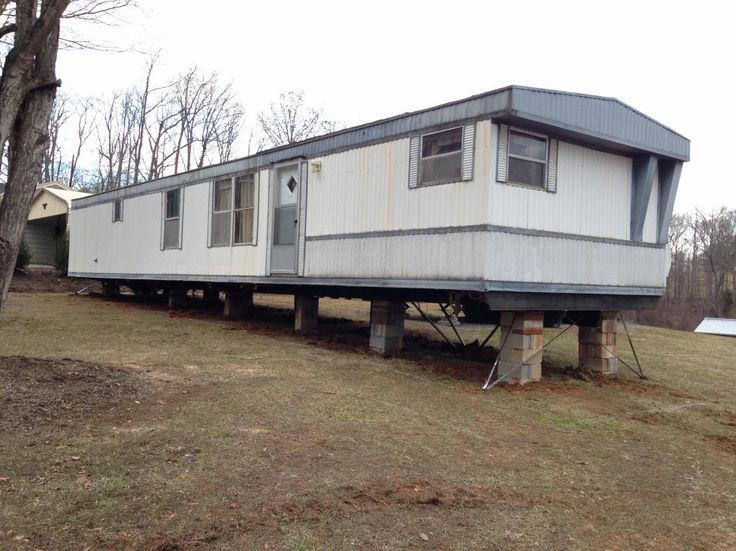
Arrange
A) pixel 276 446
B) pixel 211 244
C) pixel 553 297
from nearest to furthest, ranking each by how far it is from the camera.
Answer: pixel 276 446 → pixel 553 297 → pixel 211 244

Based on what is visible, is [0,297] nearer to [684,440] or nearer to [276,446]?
[276,446]

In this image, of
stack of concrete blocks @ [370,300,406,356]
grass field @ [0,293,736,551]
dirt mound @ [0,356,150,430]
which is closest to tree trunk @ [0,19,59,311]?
dirt mound @ [0,356,150,430]

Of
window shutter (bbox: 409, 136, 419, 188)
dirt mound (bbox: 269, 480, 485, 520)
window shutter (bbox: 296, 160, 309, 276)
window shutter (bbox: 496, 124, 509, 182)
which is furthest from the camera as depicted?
window shutter (bbox: 296, 160, 309, 276)

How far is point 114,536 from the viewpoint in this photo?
9.84 feet

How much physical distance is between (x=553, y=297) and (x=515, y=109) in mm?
2413

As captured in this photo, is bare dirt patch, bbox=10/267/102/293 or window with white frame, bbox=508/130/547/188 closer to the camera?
window with white frame, bbox=508/130/547/188

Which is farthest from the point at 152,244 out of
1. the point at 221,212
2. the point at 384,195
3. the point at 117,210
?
the point at 384,195

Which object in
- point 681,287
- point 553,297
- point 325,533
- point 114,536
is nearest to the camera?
point 114,536

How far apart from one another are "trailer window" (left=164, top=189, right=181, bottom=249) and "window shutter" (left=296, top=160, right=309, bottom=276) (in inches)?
167

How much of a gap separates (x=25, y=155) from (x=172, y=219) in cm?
719

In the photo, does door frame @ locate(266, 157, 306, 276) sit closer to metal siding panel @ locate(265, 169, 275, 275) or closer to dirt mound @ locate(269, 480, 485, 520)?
metal siding panel @ locate(265, 169, 275, 275)

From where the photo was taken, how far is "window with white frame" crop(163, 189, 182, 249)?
13234 mm

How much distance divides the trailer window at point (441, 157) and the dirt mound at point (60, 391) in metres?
4.12

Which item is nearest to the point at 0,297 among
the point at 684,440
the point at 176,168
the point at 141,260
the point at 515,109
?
the point at 515,109
